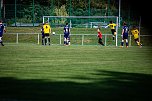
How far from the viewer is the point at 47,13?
43.6 metres

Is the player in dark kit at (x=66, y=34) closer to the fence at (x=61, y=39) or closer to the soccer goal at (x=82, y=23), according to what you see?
the fence at (x=61, y=39)

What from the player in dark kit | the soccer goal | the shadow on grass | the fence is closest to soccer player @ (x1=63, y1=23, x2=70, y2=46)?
the player in dark kit

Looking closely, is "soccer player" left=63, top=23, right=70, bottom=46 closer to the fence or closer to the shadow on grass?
the fence

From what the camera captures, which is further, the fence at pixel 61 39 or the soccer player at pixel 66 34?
the fence at pixel 61 39

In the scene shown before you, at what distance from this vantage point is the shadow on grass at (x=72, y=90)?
666cm

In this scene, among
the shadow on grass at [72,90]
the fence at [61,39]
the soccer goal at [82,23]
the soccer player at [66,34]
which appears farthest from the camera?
the soccer goal at [82,23]

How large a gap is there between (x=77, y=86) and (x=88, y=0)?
40.0 metres

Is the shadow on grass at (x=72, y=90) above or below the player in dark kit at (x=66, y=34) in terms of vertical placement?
below

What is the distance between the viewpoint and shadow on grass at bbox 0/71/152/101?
6662 millimetres

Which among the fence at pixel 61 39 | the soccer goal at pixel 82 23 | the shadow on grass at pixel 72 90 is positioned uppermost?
the soccer goal at pixel 82 23

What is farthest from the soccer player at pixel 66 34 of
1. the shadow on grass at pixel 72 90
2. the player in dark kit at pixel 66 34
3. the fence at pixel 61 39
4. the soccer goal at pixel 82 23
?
the shadow on grass at pixel 72 90

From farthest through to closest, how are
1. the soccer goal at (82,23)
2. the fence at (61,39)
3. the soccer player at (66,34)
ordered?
1. the soccer goal at (82,23)
2. the fence at (61,39)
3. the soccer player at (66,34)

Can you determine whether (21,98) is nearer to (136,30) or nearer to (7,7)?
(136,30)

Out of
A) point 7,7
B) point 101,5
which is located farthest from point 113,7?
point 7,7
